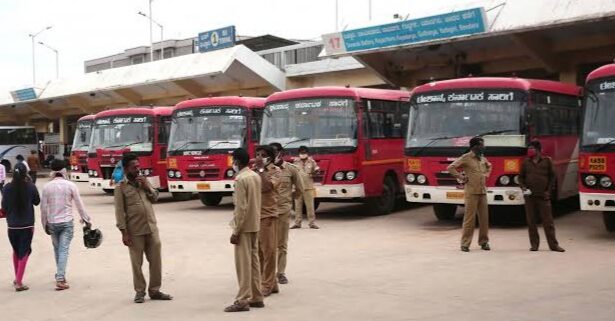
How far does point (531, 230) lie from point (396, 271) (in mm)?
2711

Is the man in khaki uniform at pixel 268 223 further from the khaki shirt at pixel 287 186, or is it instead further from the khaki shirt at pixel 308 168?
the khaki shirt at pixel 308 168

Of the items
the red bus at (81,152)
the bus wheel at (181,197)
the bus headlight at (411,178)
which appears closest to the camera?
the bus headlight at (411,178)

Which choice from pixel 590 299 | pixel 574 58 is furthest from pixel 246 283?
pixel 574 58

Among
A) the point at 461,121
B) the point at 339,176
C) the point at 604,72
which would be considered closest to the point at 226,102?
the point at 339,176

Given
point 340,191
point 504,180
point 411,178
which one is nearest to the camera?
point 504,180

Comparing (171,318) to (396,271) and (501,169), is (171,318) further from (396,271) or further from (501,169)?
(501,169)

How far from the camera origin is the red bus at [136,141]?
21.8 metres

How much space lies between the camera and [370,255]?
11156mm

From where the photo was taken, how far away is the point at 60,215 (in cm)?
887

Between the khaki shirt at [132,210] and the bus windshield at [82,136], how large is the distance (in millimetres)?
19866

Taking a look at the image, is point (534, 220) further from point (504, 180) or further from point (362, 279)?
point (362, 279)

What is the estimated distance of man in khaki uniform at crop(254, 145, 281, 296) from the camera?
7.91m

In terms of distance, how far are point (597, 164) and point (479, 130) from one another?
8.31 ft

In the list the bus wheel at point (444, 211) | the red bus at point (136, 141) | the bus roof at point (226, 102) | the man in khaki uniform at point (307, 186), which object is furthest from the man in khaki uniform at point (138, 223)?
the red bus at point (136, 141)
